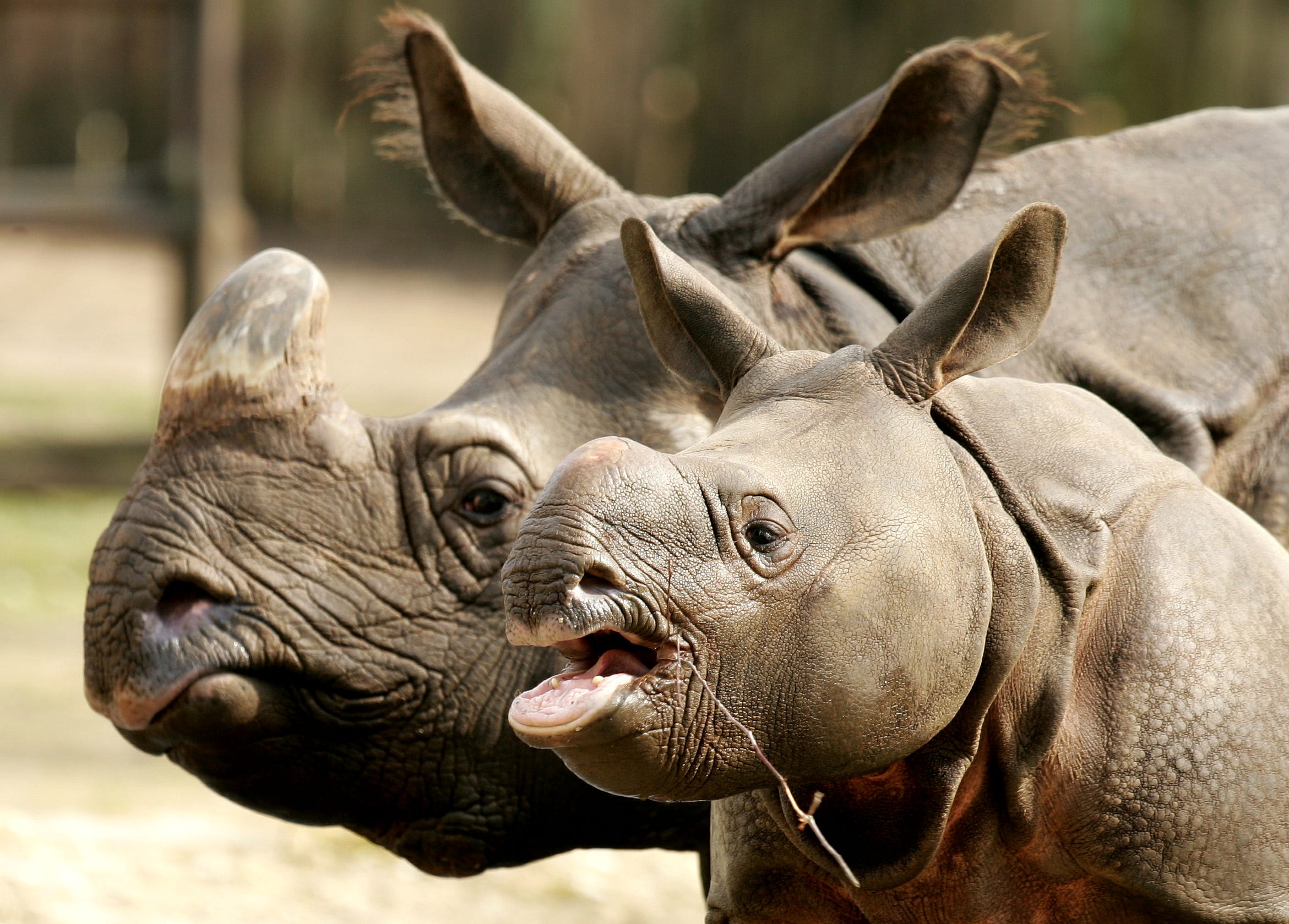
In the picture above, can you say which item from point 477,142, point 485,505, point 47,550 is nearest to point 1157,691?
point 485,505

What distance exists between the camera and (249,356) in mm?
3033

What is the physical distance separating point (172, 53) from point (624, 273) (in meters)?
8.06

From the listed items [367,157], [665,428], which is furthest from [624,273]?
[367,157]

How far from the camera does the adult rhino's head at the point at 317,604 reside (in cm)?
293

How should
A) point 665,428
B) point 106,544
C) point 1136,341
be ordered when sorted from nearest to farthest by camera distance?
1. point 106,544
2. point 665,428
3. point 1136,341

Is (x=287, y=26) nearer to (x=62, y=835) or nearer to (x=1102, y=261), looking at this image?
(x=62, y=835)

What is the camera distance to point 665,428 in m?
Answer: 3.15

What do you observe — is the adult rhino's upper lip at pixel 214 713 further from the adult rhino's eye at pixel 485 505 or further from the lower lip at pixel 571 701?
the lower lip at pixel 571 701

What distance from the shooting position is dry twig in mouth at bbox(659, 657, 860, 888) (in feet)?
7.01

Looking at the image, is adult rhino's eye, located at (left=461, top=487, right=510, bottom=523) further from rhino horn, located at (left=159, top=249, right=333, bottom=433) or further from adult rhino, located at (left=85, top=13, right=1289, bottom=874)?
rhino horn, located at (left=159, top=249, right=333, bottom=433)

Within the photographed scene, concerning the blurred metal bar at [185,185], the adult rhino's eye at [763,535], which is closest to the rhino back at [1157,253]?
the adult rhino's eye at [763,535]

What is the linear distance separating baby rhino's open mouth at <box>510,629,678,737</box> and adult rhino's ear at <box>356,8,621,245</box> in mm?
1538

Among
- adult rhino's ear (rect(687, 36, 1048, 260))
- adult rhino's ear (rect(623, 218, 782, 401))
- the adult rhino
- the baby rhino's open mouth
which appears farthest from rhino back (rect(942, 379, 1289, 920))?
adult rhino's ear (rect(687, 36, 1048, 260))

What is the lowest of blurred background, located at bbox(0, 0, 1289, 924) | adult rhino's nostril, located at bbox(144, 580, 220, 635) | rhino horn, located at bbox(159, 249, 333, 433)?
blurred background, located at bbox(0, 0, 1289, 924)
